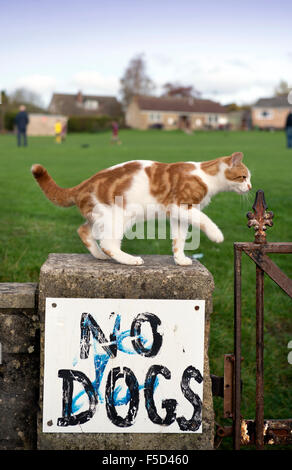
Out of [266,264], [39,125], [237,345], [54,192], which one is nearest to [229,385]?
[237,345]

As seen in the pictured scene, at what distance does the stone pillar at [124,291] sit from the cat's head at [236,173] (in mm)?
519

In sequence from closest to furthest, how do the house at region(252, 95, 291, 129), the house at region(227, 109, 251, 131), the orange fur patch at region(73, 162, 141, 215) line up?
1. the orange fur patch at region(73, 162, 141, 215)
2. the house at region(252, 95, 291, 129)
3. the house at region(227, 109, 251, 131)

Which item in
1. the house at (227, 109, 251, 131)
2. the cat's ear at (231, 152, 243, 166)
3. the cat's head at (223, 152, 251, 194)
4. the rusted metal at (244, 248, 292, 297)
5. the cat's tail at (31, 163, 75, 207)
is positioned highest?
the house at (227, 109, 251, 131)

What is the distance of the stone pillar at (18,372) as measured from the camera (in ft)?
10.4

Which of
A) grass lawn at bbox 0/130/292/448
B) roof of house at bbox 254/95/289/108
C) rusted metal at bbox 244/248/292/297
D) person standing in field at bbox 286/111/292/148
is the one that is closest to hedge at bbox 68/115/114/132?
roof of house at bbox 254/95/289/108

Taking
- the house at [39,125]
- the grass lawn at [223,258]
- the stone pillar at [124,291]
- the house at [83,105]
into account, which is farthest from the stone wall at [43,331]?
the house at [83,105]

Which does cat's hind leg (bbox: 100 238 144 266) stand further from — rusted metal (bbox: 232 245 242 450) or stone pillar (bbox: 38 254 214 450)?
rusted metal (bbox: 232 245 242 450)

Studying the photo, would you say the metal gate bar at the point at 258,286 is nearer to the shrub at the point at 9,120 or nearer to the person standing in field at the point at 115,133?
the person standing in field at the point at 115,133

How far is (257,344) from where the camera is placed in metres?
3.11

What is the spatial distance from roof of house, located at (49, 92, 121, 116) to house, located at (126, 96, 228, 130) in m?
7.38

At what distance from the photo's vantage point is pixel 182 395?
302 centimetres

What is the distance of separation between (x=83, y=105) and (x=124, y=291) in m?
87.3

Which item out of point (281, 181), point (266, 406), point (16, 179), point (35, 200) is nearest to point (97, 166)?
point (16, 179)

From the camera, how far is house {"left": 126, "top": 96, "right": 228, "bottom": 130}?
3002 inches
